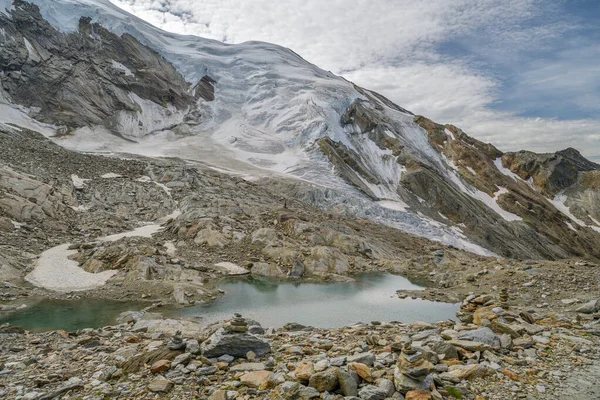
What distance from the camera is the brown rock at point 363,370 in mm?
9086

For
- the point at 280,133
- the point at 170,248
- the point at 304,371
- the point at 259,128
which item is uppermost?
the point at 259,128

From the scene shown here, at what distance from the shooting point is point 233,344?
12.0 meters

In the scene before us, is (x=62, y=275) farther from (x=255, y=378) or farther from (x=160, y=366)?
(x=255, y=378)

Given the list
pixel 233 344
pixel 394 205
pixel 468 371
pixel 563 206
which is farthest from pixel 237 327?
pixel 563 206

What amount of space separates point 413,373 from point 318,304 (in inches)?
802

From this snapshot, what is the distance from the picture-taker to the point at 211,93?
11694cm

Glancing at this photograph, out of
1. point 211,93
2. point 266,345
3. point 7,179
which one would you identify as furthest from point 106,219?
point 211,93

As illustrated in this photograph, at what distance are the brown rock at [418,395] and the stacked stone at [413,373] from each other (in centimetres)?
15

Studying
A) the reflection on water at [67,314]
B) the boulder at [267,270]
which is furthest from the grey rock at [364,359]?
the boulder at [267,270]

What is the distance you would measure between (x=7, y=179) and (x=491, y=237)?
8275cm

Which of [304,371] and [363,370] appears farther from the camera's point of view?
[304,371]

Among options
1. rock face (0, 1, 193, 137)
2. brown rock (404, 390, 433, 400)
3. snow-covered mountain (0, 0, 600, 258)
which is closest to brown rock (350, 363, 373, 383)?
brown rock (404, 390, 433, 400)

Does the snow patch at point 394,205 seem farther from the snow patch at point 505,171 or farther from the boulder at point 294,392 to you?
the boulder at point 294,392

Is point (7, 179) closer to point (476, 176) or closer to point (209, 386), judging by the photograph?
point (209, 386)
